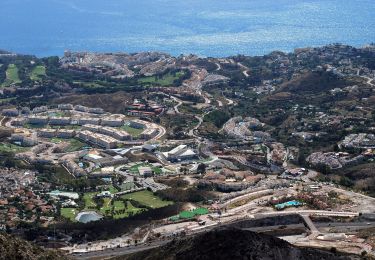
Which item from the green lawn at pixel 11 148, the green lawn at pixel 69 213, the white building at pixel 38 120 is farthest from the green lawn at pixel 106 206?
the white building at pixel 38 120

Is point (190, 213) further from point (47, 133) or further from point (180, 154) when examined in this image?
point (47, 133)

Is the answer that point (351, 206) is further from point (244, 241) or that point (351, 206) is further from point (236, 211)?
point (244, 241)

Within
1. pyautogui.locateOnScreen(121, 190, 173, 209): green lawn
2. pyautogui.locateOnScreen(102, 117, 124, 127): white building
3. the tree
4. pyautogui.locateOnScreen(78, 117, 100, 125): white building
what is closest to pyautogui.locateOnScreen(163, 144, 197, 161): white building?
the tree

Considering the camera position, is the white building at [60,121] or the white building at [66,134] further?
the white building at [60,121]

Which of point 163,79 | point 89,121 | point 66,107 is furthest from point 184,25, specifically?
point 89,121

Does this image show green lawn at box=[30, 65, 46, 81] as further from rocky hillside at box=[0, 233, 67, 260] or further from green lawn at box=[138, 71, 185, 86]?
rocky hillside at box=[0, 233, 67, 260]

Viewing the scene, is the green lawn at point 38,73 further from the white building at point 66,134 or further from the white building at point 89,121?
the white building at point 66,134

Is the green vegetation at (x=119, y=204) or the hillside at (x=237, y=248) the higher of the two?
the hillside at (x=237, y=248)
